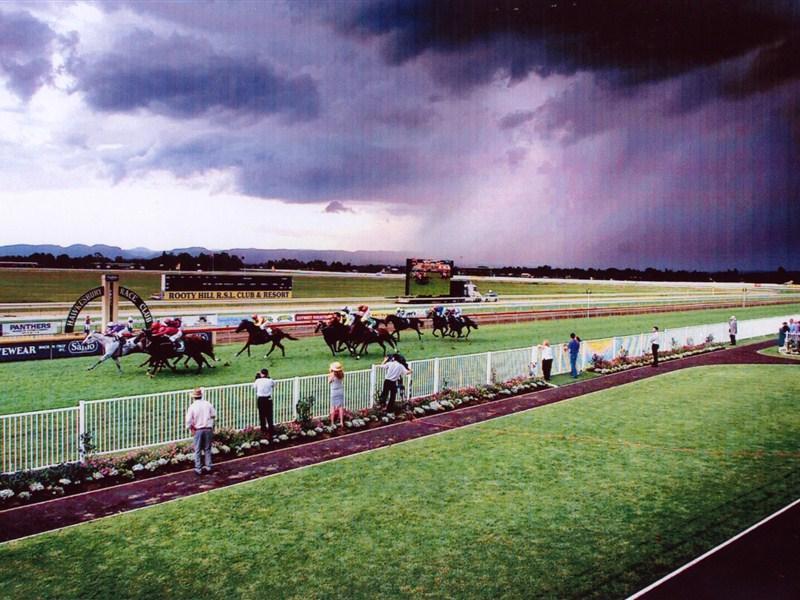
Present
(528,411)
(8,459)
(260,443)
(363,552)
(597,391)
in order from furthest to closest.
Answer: (597,391)
(528,411)
(260,443)
(8,459)
(363,552)

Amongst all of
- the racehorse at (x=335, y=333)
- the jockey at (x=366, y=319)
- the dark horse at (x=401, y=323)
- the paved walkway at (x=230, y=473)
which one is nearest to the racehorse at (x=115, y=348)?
the racehorse at (x=335, y=333)

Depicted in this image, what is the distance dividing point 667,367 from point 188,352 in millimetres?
16961

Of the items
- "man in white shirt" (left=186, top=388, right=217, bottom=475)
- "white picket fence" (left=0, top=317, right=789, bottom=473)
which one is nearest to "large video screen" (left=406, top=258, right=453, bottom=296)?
"white picket fence" (left=0, top=317, right=789, bottom=473)

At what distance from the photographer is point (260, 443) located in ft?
39.0

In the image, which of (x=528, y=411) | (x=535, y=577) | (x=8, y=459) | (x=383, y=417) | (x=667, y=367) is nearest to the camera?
(x=535, y=577)

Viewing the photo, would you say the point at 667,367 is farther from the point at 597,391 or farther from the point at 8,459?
the point at 8,459

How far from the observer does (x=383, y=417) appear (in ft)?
46.5

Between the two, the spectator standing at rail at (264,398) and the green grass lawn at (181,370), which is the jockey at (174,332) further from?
the spectator standing at rail at (264,398)

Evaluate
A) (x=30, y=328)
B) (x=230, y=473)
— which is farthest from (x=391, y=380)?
(x=30, y=328)

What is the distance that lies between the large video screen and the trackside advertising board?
10557 millimetres

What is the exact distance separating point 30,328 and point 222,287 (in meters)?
18.0

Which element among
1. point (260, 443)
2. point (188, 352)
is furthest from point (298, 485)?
point (188, 352)

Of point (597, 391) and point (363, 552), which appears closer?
point (363, 552)

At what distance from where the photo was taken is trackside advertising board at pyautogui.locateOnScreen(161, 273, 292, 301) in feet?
128
